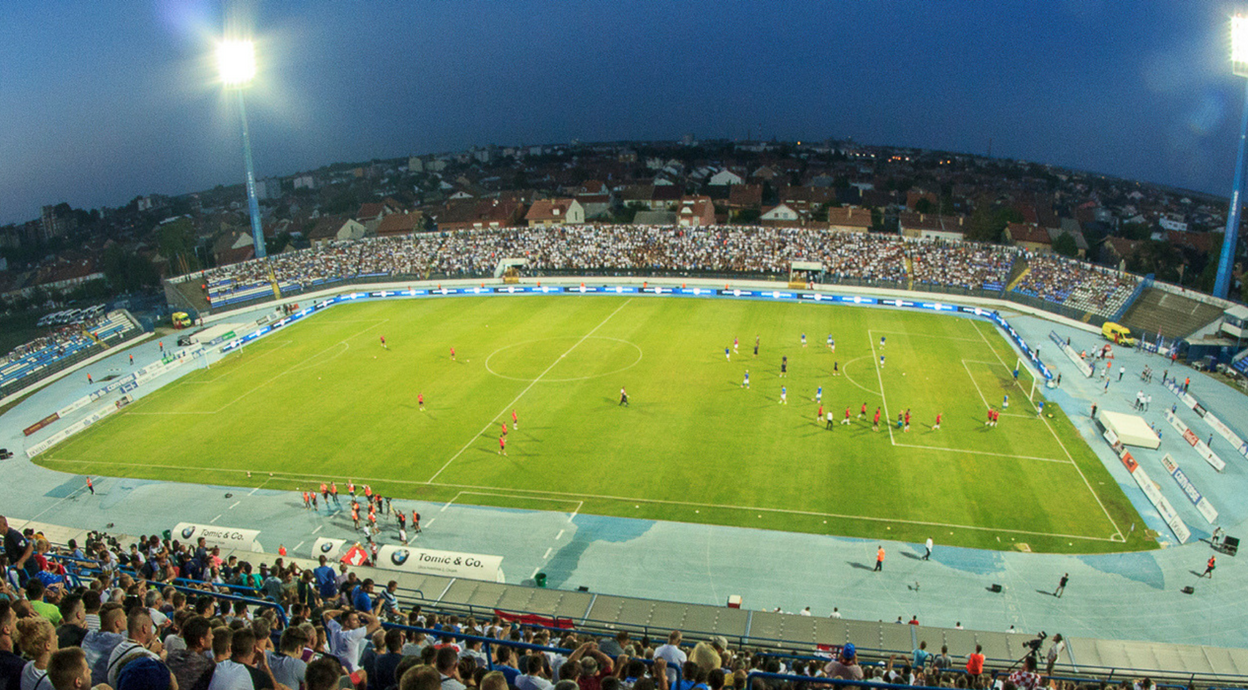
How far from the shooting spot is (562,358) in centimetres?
4375

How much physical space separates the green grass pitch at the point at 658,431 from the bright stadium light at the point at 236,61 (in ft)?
90.0

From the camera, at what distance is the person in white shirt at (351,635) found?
318 inches

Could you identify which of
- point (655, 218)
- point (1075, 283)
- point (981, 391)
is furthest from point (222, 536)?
point (655, 218)

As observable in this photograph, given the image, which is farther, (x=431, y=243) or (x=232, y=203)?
(x=232, y=203)

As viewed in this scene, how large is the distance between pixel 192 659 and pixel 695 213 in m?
84.8

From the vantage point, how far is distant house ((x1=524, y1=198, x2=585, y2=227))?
84562mm

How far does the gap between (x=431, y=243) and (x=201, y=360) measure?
107ft

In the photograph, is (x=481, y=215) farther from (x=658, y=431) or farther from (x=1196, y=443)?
Answer: (x=1196, y=443)

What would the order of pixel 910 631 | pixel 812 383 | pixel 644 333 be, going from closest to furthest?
pixel 910 631, pixel 812 383, pixel 644 333

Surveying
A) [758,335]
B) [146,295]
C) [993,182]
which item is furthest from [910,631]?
[993,182]

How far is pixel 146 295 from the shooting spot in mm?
70875

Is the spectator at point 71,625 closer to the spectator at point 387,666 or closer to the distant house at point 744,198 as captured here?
the spectator at point 387,666

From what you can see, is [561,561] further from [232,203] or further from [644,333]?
[232,203]

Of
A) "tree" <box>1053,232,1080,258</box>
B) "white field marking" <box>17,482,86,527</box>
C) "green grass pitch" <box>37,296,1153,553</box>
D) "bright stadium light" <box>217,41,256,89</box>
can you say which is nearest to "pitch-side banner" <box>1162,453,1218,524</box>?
"green grass pitch" <box>37,296,1153,553</box>
